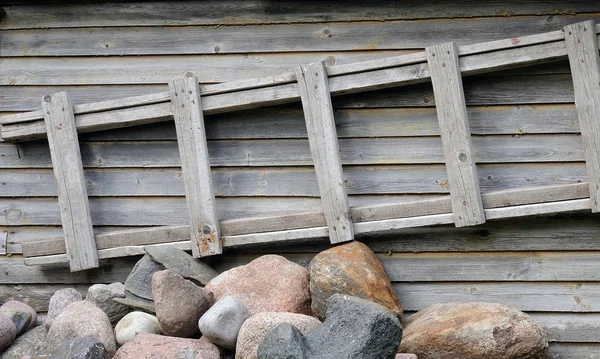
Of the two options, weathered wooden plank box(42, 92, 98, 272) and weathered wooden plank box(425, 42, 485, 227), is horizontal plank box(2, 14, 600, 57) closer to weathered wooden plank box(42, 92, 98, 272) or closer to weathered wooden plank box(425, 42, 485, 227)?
weathered wooden plank box(425, 42, 485, 227)

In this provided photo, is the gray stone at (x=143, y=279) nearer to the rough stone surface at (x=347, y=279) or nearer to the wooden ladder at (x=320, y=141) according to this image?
the wooden ladder at (x=320, y=141)

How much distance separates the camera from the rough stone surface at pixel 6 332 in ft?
16.0

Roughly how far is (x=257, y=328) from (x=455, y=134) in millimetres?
1798

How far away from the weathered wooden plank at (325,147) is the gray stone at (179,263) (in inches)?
35.1

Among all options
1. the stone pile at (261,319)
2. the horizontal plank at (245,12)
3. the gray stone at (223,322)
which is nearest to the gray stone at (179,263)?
the stone pile at (261,319)

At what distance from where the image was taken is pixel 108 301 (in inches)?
200

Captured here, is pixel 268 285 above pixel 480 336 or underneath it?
above

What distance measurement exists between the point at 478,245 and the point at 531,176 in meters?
0.57

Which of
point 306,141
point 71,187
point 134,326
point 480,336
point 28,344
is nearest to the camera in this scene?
point 480,336

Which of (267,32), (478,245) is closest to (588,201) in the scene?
(478,245)

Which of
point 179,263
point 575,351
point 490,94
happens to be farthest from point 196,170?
point 575,351

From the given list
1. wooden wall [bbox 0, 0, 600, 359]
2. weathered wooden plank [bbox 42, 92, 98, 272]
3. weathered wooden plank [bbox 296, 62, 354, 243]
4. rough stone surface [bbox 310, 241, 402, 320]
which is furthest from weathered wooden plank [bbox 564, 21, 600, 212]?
weathered wooden plank [bbox 42, 92, 98, 272]

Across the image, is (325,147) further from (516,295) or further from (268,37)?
(516,295)

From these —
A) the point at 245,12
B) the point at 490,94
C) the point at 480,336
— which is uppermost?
the point at 245,12
